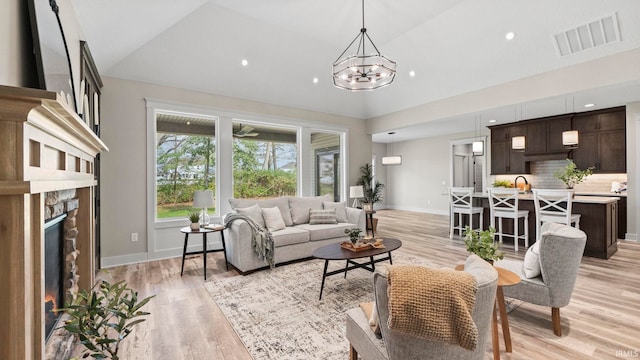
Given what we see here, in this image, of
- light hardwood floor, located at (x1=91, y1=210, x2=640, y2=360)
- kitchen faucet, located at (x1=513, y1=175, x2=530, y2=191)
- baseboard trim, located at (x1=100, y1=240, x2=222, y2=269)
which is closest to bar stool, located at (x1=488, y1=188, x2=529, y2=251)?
light hardwood floor, located at (x1=91, y1=210, x2=640, y2=360)

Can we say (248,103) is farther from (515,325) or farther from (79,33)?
(515,325)

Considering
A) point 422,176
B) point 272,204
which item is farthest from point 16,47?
point 422,176

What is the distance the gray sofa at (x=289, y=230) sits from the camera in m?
3.79

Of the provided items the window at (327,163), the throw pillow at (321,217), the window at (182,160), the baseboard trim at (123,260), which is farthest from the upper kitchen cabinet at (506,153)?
the baseboard trim at (123,260)

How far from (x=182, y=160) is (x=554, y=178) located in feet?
27.0

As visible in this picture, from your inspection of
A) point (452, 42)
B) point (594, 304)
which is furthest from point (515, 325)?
point (452, 42)

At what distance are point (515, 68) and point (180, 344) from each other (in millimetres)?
5439

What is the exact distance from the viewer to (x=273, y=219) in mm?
4328

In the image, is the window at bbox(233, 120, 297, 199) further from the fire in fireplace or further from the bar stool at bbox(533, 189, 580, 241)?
the bar stool at bbox(533, 189, 580, 241)

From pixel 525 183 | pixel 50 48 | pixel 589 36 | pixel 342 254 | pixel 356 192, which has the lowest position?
pixel 342 254

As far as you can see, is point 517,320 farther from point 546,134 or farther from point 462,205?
point 546,134

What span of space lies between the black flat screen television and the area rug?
2.21 m

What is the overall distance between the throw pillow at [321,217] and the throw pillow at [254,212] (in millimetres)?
898

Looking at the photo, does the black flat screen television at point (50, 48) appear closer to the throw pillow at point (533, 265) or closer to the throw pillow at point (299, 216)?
the throw pillow at point (299, 216)
